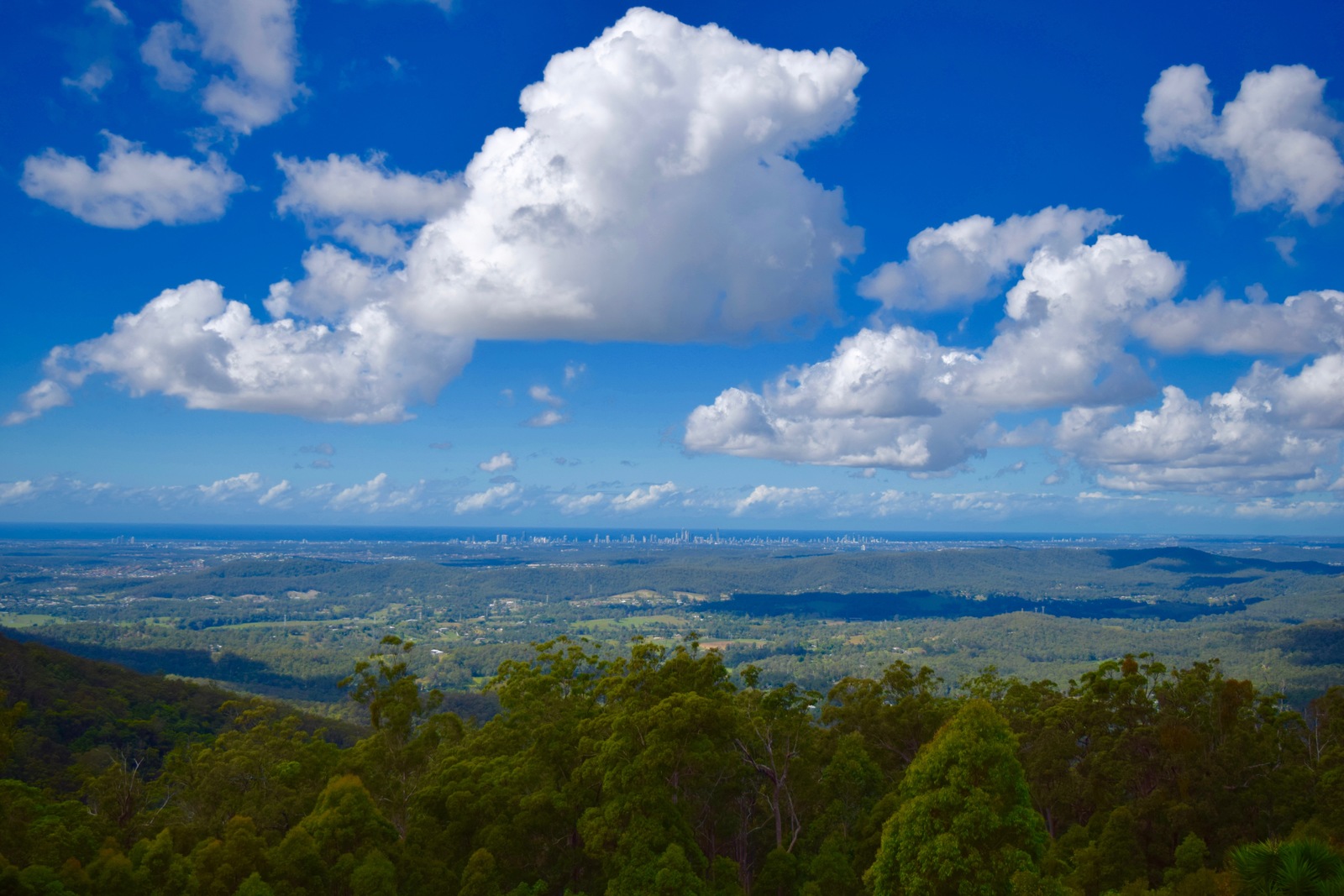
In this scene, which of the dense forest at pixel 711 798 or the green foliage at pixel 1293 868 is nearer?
the green foliage at pixel 1293 868

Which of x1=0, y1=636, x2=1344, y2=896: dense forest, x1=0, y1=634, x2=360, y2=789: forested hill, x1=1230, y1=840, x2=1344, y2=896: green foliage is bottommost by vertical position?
x1=0, y1=634, x2=360, y2=789: forested hill

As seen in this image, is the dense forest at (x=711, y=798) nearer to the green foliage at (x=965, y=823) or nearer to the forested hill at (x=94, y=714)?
the green foliage at (x=965, y=823)

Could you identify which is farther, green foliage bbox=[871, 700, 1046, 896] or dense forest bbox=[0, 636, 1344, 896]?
dense forest bbox=[0, 636, 1344, 896]

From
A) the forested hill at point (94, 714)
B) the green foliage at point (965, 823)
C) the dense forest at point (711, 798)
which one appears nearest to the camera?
the green foliage at point (965, 823)

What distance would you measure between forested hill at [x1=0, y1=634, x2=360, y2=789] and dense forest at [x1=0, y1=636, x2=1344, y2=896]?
22.4 m

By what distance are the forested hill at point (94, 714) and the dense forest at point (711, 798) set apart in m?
22.4

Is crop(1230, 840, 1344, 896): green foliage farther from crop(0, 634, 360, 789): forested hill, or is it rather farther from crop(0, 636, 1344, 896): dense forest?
crop(0, 634, 360, 789): forested hill

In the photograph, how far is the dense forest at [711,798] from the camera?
646 inches

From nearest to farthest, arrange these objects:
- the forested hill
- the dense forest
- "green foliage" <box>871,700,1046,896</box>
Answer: "green foliage" <box>871,700,1046,896</box>
the dense forest
the forested hill

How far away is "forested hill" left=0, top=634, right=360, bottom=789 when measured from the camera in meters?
48.6

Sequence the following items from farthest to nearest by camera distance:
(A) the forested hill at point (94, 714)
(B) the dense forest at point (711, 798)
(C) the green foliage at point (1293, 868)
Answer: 1. (A) the forested hill at point (94, 714)
2. (B) the dense forest at point (711, 798)
3. (C) the green foliage at point (1293, 868)

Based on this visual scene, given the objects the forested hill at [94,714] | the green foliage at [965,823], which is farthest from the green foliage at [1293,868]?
the forested hill at [94,714]

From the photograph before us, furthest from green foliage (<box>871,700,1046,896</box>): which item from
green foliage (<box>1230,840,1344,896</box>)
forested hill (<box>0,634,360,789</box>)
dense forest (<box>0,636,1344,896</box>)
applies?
forested hill (<box>0,634,360,789</box>)

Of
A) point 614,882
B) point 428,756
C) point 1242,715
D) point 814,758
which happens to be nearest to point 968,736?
point 614,882
